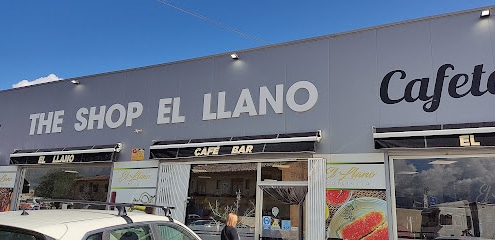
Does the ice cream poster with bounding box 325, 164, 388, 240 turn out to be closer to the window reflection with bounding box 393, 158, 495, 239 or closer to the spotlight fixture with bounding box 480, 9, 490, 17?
the window reflection with bounding box 393, 158, 495, 239

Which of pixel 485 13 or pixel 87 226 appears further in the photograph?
pixel 485 13

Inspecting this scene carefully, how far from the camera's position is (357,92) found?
8.37 meters

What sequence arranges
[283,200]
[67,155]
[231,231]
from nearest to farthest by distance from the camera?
1. [231,231]
2. [283,200]
3. [67,155]

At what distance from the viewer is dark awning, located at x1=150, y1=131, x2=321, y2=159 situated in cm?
834

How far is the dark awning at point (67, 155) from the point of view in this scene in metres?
10.7

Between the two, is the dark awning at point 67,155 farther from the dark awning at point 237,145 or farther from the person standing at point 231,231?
the person standing at point 231,231

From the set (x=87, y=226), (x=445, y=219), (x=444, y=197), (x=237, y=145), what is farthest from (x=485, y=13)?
(x=87, y=226)

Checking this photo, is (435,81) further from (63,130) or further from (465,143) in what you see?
(63,130)

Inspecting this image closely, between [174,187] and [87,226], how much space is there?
266 inches

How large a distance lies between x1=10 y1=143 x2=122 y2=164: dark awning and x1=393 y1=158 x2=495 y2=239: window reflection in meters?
7.13

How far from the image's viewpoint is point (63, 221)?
312cm

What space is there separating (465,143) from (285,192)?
352cm

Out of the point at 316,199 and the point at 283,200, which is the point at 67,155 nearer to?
the point at 283,200

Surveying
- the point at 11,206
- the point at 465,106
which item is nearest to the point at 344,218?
the point at 465,106
